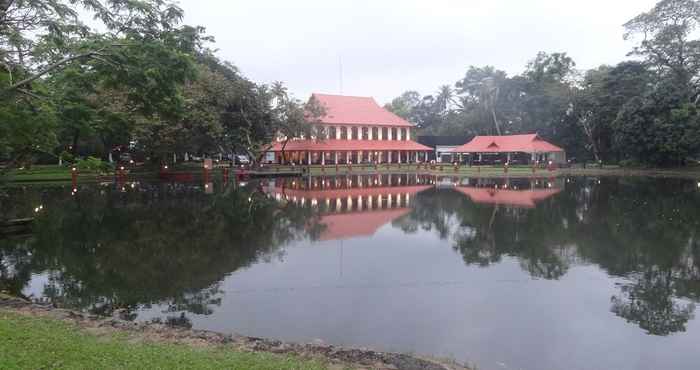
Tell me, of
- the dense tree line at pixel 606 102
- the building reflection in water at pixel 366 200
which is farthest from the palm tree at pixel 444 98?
the building reflection in water at pixel 366 200

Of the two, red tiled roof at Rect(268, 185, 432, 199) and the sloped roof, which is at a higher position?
the sloped roof

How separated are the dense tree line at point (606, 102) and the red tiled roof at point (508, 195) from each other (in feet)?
62.0

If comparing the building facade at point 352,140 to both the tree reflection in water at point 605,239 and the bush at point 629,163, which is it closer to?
the bush at point 629,163

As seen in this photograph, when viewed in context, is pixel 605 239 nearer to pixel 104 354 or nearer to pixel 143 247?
pixel 143 247

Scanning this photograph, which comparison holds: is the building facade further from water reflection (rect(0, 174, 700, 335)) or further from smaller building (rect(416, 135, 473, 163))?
water reflection (rect(0, 174, 700, 335))

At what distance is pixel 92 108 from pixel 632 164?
44.0 m

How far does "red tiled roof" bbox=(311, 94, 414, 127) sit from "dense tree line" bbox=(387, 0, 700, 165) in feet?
40.2

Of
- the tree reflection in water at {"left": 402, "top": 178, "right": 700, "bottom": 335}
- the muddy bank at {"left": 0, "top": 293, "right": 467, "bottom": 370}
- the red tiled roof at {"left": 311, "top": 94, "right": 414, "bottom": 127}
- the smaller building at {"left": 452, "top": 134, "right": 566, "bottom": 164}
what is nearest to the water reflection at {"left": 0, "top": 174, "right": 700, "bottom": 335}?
the tree reflection in water at {"left": 402, "top": 178, "right": 700, "bottom": 335}

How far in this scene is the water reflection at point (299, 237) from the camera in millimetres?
8188

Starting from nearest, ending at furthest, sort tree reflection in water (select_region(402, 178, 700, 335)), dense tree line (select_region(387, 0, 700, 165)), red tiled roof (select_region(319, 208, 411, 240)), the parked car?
tree reflection in water (select_region(402, 178, 700, 335)) < red tiled roof (select_region(319, 208, 411, 240)) < dense tree line (select_region(387, 0, 700, 165)) < the parked car

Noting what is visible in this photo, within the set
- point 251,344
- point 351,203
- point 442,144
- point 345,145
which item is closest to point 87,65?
point 251,344

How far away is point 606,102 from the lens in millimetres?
44594

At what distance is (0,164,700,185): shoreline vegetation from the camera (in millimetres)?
30203

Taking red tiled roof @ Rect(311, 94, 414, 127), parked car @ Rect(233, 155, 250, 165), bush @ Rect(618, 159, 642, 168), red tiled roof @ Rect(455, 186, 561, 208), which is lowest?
red tiled roof @ Rect(455, 186, 561, 208)
